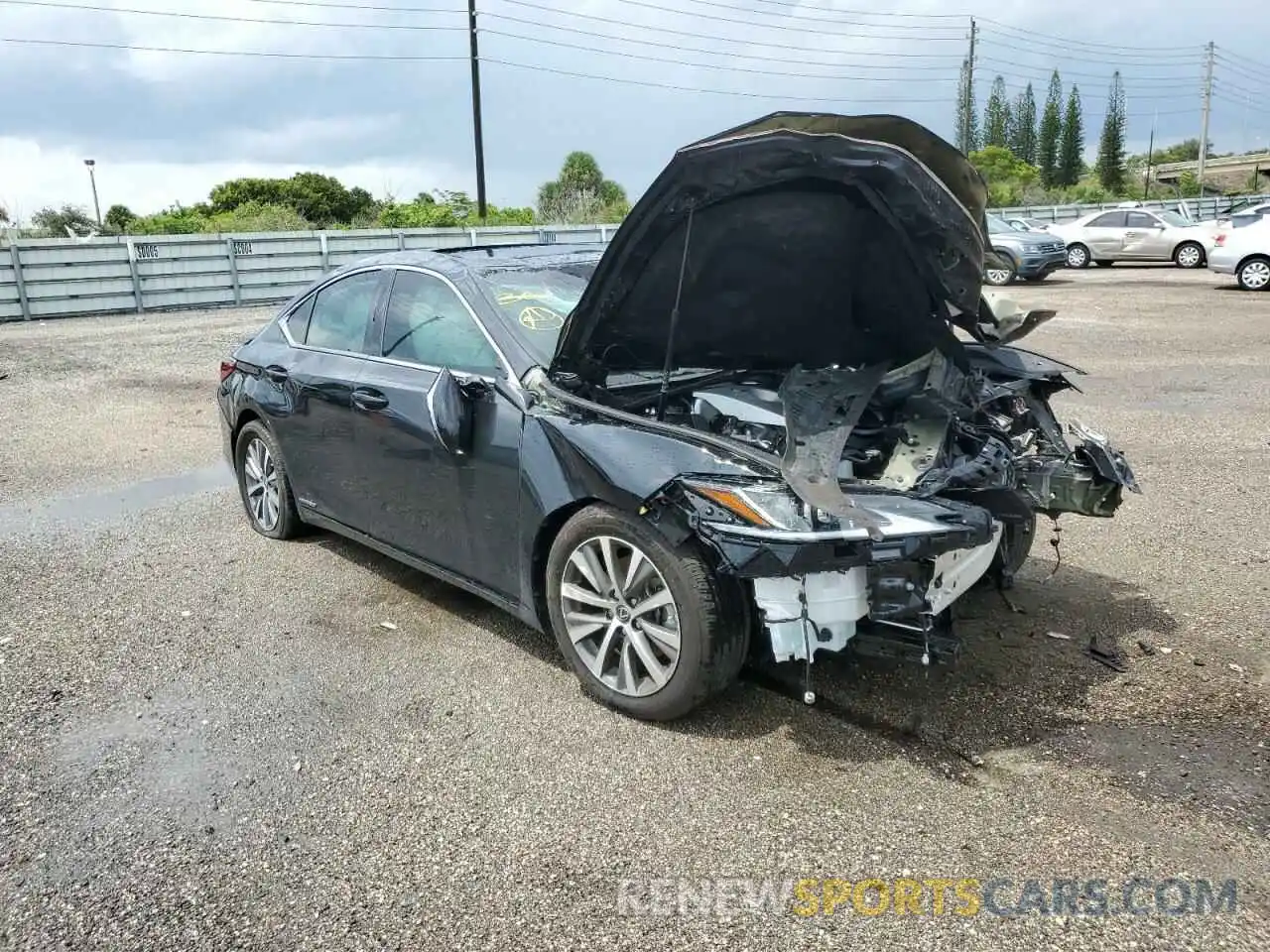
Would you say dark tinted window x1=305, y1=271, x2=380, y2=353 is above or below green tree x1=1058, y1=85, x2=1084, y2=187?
below

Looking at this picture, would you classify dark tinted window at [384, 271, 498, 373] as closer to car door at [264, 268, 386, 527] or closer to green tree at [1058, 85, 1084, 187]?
car door at [264, 268, 386, 527]

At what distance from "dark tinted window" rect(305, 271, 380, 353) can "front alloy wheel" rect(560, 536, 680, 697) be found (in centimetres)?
194

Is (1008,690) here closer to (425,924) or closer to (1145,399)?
(425,924)

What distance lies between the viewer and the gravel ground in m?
2.66

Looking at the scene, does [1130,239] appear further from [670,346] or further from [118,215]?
[118,215]

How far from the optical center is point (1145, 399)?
9.16m

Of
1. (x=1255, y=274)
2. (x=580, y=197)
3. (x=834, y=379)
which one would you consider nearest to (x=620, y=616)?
(x=834, y=379)

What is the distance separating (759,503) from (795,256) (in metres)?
1.14

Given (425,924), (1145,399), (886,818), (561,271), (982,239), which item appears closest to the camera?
(425,924)

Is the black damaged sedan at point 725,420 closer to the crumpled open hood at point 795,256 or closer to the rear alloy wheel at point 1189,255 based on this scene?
the crumpled open hood at point 795,256

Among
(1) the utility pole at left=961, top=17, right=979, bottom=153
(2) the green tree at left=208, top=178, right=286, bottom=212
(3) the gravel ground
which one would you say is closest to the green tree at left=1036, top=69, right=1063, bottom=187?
(1) the utility pole at left=961, top=17, right=979, bottom=153

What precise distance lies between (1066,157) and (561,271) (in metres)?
103

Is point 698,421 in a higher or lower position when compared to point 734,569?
higher

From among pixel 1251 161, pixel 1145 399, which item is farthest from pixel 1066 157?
pixel 1145 399
